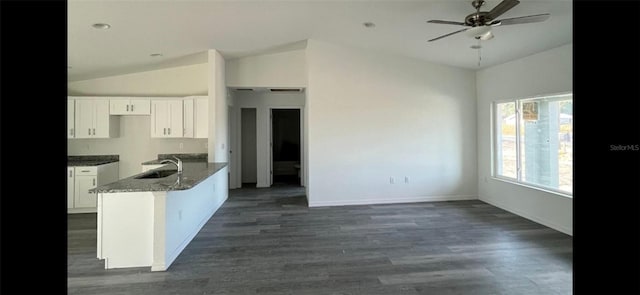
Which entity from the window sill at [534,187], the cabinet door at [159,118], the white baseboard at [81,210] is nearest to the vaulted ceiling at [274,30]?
the cabinet door at [159,118]

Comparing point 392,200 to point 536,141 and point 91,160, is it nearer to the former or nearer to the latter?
point 536,141

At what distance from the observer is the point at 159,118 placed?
582 cm

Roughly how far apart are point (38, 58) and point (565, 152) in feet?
17.8

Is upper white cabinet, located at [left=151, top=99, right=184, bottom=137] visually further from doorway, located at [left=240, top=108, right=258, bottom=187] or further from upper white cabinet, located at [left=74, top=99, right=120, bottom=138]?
doorway, located at [left=240, top=108, right=258, bottom=187]

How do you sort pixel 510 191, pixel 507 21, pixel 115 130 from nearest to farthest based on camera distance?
1. pixel 507 21
2. pixel 510 191
3. pixel 115 130

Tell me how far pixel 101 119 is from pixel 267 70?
303 centimetres

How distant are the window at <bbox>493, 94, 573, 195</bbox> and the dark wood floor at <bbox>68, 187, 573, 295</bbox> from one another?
2.43 feet

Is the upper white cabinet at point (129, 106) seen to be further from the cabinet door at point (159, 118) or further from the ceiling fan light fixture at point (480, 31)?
the ceiling fan light fixture at point (480, 31)

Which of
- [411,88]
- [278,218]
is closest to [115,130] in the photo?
[278,218]

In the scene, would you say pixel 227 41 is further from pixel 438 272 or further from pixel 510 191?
pixel 510 191

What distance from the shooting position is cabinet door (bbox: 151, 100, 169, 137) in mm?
5809
